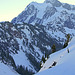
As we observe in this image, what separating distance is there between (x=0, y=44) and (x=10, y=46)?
1659 centimetres

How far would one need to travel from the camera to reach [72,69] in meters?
16.9

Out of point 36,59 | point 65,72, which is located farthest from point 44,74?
point 36,59

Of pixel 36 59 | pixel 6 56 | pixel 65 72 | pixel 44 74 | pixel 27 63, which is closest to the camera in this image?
pixel 65 72

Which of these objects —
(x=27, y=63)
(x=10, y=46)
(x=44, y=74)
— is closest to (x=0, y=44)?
(x=10, y=46)

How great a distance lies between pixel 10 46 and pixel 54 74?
176865 mm

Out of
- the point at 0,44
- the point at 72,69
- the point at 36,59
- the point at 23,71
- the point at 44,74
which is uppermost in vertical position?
the point at 72,69

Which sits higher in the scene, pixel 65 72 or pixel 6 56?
pixel 65 72

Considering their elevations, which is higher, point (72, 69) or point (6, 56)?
point (72, 69)

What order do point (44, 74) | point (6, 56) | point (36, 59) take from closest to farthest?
point (44, 74)
point (6, 56)
point (36, 59)

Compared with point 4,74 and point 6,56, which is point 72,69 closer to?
point 4,74

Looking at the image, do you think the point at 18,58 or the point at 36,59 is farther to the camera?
the point at 36,59

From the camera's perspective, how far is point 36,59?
184m

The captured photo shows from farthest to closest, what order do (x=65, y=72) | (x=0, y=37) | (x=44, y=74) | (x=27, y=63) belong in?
(x=0, y=37)
(x=27, y=63)
(x=44, y=74)
(x=65, y=72)

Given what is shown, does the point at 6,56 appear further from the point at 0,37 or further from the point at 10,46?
the point at 0,37
